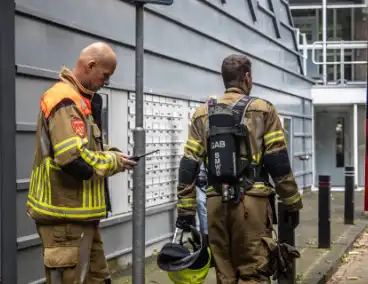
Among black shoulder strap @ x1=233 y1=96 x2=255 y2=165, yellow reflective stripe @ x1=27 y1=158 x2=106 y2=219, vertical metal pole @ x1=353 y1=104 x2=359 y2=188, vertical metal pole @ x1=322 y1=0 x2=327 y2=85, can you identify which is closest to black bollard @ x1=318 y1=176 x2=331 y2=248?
black shoulder strap @ x1=233 y1=96 x2=255 y2=165

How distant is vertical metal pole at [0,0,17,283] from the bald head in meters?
1.43

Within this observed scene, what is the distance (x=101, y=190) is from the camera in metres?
3.87

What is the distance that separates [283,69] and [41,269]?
34.3ft

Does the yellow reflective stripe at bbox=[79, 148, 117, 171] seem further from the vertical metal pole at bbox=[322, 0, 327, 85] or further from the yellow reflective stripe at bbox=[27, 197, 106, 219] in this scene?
the vertical metal pole at bbox=[322, 0, 327, 85]

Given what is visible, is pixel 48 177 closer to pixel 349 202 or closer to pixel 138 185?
pixel 138 185

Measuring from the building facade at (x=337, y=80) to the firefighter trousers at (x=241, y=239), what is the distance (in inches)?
581

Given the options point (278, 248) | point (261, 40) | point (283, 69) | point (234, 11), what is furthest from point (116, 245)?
point (283, 69)

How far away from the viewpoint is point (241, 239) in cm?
448

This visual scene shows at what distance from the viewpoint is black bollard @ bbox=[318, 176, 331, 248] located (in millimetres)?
9008

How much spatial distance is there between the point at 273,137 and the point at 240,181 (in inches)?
14.7

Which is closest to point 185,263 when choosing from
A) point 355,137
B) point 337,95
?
point 337,95

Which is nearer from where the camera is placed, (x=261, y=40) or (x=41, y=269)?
(x=41, y=269)

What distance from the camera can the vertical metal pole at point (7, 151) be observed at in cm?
506

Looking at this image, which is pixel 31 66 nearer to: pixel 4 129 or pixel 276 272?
pixel 4 129
